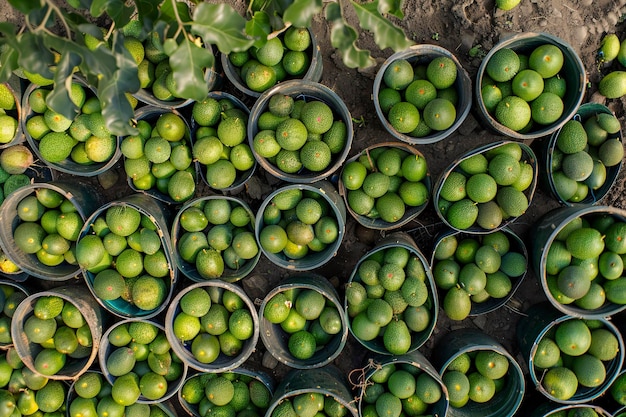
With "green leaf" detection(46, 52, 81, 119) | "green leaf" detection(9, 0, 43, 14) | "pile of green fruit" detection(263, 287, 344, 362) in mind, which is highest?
"green leaf" detection(9, 0, 43, 14)

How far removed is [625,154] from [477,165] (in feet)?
4.04

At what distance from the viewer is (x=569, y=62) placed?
2643 millimetres

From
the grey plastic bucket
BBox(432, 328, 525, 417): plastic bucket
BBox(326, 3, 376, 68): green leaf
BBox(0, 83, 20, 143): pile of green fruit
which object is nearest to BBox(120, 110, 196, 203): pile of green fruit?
the grey plastic bucket

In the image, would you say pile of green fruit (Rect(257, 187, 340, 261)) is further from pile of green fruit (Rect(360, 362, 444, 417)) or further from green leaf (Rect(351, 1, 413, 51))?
green leaf (Rect(351, 1, 413, 51))

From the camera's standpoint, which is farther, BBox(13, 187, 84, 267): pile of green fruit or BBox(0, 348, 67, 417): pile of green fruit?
BBox(0, 348, 67, 417): pile of green fruit

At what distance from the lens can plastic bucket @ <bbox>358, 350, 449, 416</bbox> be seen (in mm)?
2678

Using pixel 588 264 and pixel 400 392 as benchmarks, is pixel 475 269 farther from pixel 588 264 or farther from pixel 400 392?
pixel 400 392

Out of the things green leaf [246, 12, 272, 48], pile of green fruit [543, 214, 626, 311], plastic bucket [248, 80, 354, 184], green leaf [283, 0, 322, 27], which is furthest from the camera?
plastic bucket [248, 80, 354, 184]

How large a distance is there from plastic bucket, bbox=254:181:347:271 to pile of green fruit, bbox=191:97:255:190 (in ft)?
0.95

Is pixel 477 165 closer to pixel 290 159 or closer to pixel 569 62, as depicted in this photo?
pixel 569 62

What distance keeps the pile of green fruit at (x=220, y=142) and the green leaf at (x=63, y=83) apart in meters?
0.85

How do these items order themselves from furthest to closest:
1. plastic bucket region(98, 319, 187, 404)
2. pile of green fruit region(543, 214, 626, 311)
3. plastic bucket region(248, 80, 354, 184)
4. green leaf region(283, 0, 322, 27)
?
plastic bucket region(98, 319, 187, 404)
plastic bucket region(248, 80, 354, 184)
pile of green fruit region(543, 214, 626, 311)
green leaf region(283, 0, 322, 27)

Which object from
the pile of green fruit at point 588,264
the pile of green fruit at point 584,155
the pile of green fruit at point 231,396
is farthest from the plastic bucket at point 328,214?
the pile of green fruit at point 584,155

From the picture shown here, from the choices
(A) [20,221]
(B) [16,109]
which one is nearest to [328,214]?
(A) [20,221]
